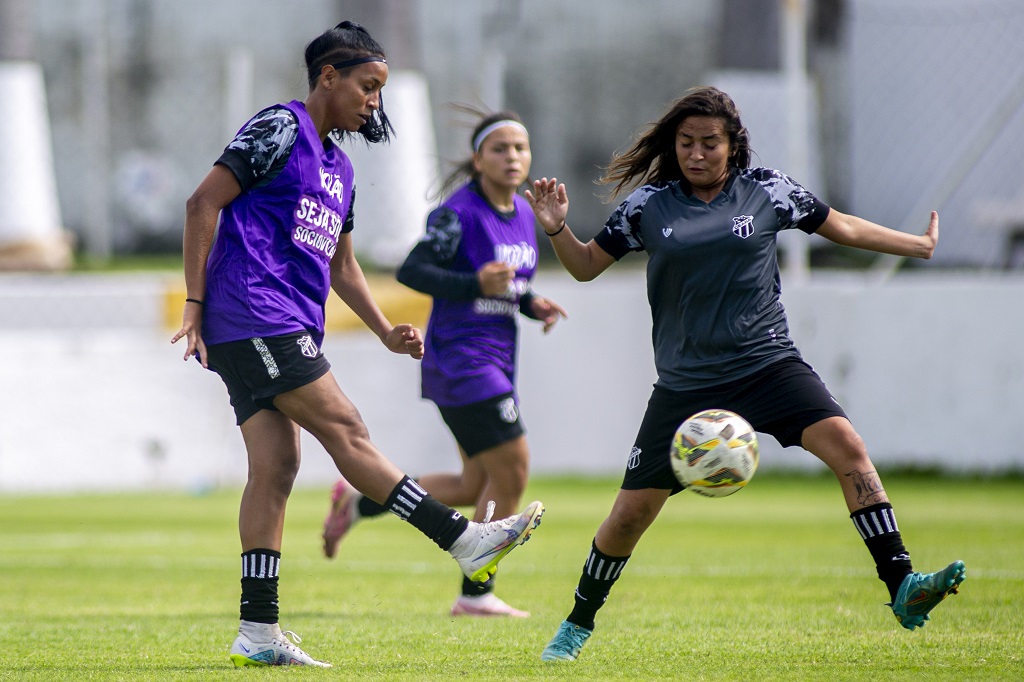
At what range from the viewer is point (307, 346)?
5.42m

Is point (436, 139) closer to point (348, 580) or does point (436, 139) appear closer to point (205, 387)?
point (205, 387)

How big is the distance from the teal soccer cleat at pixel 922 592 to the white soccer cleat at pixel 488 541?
1.25 metres

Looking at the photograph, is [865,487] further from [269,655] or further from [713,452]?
[269,655]

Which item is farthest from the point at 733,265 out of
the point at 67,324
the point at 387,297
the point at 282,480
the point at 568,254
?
the point at 67,324

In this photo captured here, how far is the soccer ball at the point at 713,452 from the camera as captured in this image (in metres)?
5.34

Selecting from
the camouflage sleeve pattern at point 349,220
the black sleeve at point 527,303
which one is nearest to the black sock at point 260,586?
the camouflage sleeve pattern at point 349,220

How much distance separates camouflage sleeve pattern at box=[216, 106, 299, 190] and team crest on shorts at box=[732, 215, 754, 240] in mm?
1585

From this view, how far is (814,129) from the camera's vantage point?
19000 mm

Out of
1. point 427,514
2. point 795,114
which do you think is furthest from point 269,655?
point 795,114

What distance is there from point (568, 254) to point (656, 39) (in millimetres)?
21498

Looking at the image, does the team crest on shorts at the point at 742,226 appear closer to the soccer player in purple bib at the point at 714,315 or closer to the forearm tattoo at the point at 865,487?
the soccer player in purple bib at the point at 714,315

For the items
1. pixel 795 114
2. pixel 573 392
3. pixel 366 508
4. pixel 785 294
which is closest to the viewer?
pixel 366 508

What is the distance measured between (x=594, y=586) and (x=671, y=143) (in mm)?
1687

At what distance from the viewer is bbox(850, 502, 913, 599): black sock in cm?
534
